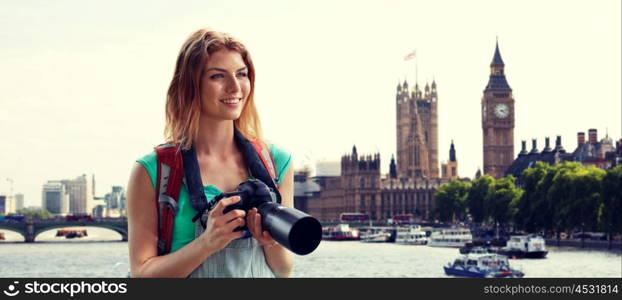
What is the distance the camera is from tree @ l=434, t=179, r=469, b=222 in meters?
81.1

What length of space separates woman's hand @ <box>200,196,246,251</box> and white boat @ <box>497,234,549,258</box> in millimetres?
43445

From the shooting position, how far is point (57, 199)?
502ft

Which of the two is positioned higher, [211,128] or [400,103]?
[400,103]

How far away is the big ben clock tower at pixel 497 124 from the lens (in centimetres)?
10369

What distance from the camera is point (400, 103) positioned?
116 metres

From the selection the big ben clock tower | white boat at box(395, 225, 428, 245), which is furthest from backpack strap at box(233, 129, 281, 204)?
the big ben clock tower

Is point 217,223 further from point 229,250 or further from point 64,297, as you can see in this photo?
point 64,297

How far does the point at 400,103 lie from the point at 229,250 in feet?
375

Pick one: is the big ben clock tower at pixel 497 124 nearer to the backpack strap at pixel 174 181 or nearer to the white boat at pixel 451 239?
the white boat at pixel 451 239

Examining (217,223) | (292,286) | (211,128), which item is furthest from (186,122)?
(292,286)

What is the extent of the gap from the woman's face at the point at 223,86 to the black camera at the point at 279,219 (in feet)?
0.56

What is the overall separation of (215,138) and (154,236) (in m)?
0.24

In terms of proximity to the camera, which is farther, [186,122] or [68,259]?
[68,259]

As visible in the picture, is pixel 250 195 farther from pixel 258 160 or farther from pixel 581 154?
pixel 581 154
